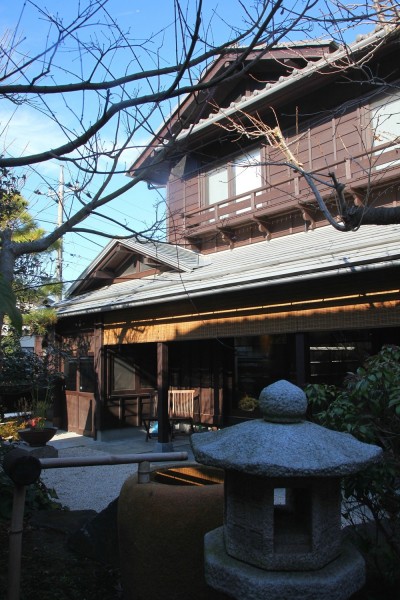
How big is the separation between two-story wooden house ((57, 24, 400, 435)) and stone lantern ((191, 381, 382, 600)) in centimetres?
362

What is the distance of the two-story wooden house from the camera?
21.9 feet

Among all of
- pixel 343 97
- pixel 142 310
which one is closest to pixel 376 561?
pixel 142 310

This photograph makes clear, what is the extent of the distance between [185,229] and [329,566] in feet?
33.7

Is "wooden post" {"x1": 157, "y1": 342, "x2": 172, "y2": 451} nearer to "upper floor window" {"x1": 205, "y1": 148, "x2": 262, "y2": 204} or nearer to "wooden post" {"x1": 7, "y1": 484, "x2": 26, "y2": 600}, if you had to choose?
"upper floor window" {"x1": 205, "y1": 148, "x2": 262, "y2": 204}

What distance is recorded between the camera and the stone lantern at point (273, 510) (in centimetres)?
211

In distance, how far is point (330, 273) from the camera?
603 centimetres

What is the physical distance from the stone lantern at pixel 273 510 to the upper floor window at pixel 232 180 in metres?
9.27

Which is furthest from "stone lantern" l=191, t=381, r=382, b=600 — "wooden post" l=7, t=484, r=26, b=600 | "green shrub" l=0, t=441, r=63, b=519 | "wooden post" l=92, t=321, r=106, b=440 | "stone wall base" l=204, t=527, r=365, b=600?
"wooden post" l=92, t=321, r=106, b=440

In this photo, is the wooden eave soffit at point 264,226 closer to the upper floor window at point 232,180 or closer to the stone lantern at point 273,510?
the upper floor window at point 232,180

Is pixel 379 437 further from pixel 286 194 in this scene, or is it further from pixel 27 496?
pixel 286 194

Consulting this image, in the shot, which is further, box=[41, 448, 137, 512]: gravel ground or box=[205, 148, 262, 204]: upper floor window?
box=[205, 148, 262, 204]: upper floor window

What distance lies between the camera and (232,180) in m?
12.0

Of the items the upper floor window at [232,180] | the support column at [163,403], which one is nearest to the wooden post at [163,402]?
the support column at [163,403]

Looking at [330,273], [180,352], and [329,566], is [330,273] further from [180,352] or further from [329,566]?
[180,352]
